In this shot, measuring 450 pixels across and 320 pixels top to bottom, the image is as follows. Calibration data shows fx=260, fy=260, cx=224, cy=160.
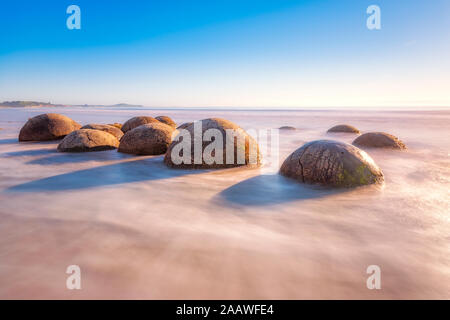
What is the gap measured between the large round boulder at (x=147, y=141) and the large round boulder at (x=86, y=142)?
1.87 feet

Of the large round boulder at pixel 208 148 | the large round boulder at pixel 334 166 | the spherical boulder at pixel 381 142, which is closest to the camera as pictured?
the large round boulder at pixel 334 166

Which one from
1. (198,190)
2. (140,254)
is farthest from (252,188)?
(140,254)

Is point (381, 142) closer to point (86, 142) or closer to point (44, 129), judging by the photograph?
point (86, 142)

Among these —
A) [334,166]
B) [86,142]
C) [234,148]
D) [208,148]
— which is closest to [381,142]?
[334,166]

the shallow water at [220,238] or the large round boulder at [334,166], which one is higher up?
the large round boulder at [334,166]

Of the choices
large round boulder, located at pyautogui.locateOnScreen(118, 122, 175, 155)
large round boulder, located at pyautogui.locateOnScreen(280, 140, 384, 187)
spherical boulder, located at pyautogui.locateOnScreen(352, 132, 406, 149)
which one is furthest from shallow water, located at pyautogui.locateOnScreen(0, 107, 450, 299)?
spherical boulder, located at pyautogui.locateOnScreen(352, 132, 406, 149)

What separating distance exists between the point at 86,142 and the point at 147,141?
1540 mm

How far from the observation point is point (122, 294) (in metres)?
1.44

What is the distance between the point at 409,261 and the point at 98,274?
2.06m

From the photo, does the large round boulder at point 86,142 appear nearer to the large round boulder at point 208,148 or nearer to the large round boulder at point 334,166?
the large round boulder at point 208,148

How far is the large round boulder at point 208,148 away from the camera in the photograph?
4543 millimetres

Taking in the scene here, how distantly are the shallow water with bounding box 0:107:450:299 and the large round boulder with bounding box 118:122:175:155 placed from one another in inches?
79.4

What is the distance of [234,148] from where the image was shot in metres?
4.70

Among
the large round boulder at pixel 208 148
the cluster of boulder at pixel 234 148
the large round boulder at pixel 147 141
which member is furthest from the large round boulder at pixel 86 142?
the large round boulder at pixel 208 148
